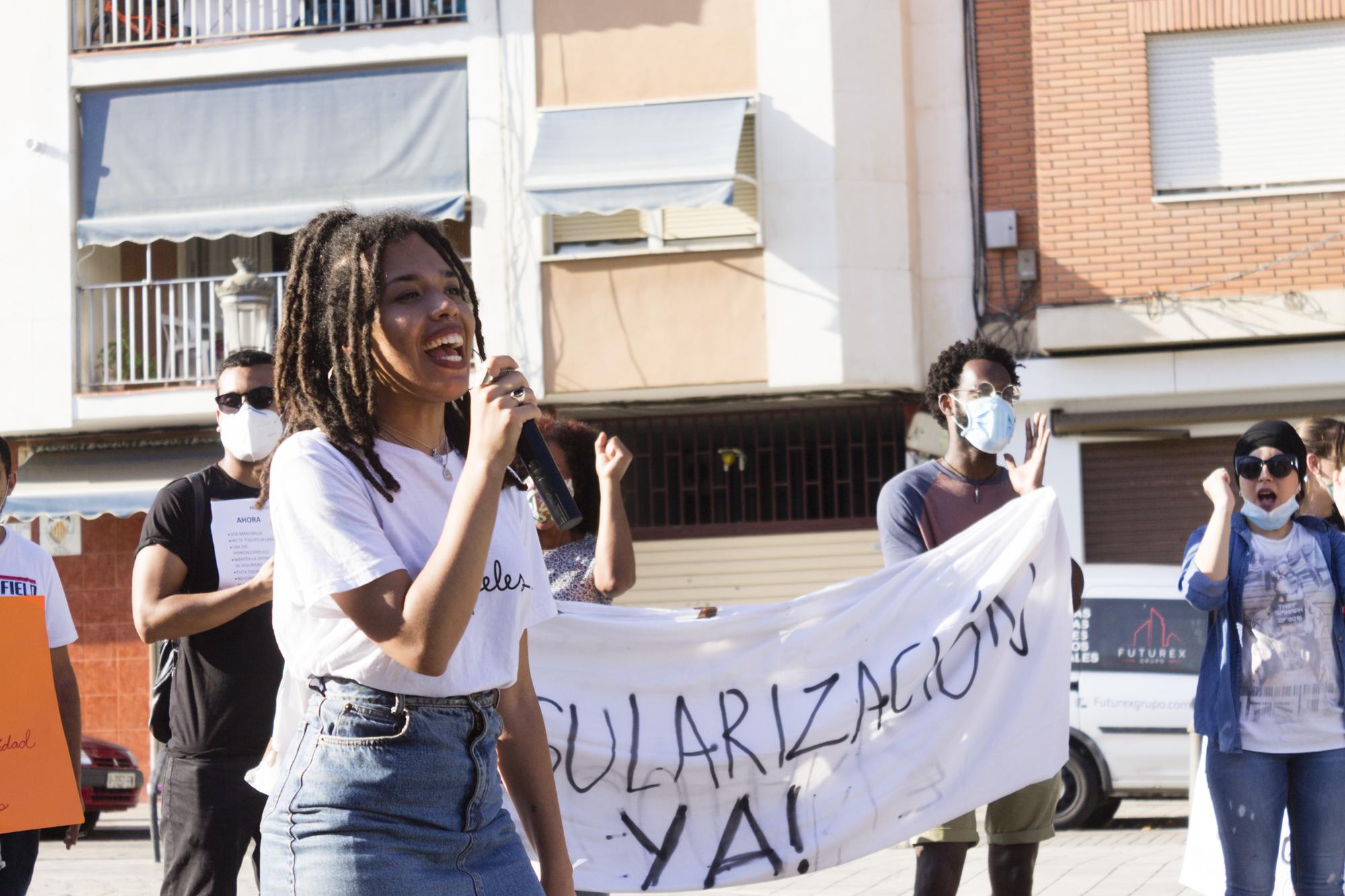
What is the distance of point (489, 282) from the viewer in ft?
58.2

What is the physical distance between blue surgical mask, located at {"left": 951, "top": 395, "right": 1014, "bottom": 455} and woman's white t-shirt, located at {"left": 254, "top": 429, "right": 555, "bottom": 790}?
320 cm

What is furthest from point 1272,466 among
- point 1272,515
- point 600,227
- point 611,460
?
point 600,227

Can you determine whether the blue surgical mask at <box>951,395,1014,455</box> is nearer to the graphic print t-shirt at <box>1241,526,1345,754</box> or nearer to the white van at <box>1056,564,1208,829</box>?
the graphic print t-shirt at <box>1241,526,1345,754</box>

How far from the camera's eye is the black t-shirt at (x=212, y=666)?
4855mm

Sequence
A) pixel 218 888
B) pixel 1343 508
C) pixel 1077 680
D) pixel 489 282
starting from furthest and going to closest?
pixel 489 282 → pixel 1077 680 → pixel 1343 508 → pixel 218 888

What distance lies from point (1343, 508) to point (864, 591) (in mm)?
1840

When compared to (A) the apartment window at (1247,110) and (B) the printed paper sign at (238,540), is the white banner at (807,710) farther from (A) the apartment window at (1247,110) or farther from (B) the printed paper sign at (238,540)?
(A) the apartment window at (1247,110)

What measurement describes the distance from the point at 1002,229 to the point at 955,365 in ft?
36.7

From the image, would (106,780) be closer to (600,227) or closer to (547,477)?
(600,227)

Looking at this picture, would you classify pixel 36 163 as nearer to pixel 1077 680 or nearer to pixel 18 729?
pixel 1077 680

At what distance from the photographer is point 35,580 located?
5484 millimetres

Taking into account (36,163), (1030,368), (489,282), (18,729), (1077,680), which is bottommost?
(1077,680)

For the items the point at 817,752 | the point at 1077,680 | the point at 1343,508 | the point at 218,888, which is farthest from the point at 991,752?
the point at 1077,680

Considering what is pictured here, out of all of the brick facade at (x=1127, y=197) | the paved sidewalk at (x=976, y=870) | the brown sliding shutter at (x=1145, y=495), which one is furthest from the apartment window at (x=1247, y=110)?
the paved sidewalk at (x=976, y=870)
